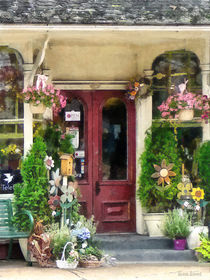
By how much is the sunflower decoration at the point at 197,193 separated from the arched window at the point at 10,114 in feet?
9.24

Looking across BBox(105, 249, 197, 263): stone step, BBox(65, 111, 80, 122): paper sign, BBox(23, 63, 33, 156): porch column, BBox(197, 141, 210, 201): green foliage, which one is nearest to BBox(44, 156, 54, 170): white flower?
BBox(23, 63, 33, 156): porch column

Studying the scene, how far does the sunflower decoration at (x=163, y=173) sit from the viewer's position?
10.9 metres

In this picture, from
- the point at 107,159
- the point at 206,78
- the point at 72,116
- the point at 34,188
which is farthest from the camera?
the point at 107,159

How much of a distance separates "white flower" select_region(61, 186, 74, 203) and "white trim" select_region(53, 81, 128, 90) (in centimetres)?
192

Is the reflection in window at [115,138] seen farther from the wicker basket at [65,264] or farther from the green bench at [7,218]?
the wicker basket at [65,264]

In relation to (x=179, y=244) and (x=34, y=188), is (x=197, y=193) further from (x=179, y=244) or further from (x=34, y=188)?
(x=34, y=188)

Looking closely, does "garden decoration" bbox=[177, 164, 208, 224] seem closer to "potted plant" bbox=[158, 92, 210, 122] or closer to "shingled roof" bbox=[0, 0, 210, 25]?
"potted plant" bbox=[158, 92, 210, 122]

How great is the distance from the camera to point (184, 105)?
10.7 metres

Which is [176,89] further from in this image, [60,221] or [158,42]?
[60,221]

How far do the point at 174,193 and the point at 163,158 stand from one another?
0.59 meters

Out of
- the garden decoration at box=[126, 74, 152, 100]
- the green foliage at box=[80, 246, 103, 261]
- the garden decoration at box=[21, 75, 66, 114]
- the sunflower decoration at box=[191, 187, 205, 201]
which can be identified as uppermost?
the garden decoration at box=[126, 74, 152, 100]

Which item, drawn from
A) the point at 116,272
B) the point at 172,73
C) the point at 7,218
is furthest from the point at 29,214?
the point at 172,73

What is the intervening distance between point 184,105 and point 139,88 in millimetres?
974

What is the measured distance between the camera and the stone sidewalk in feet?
30.6
